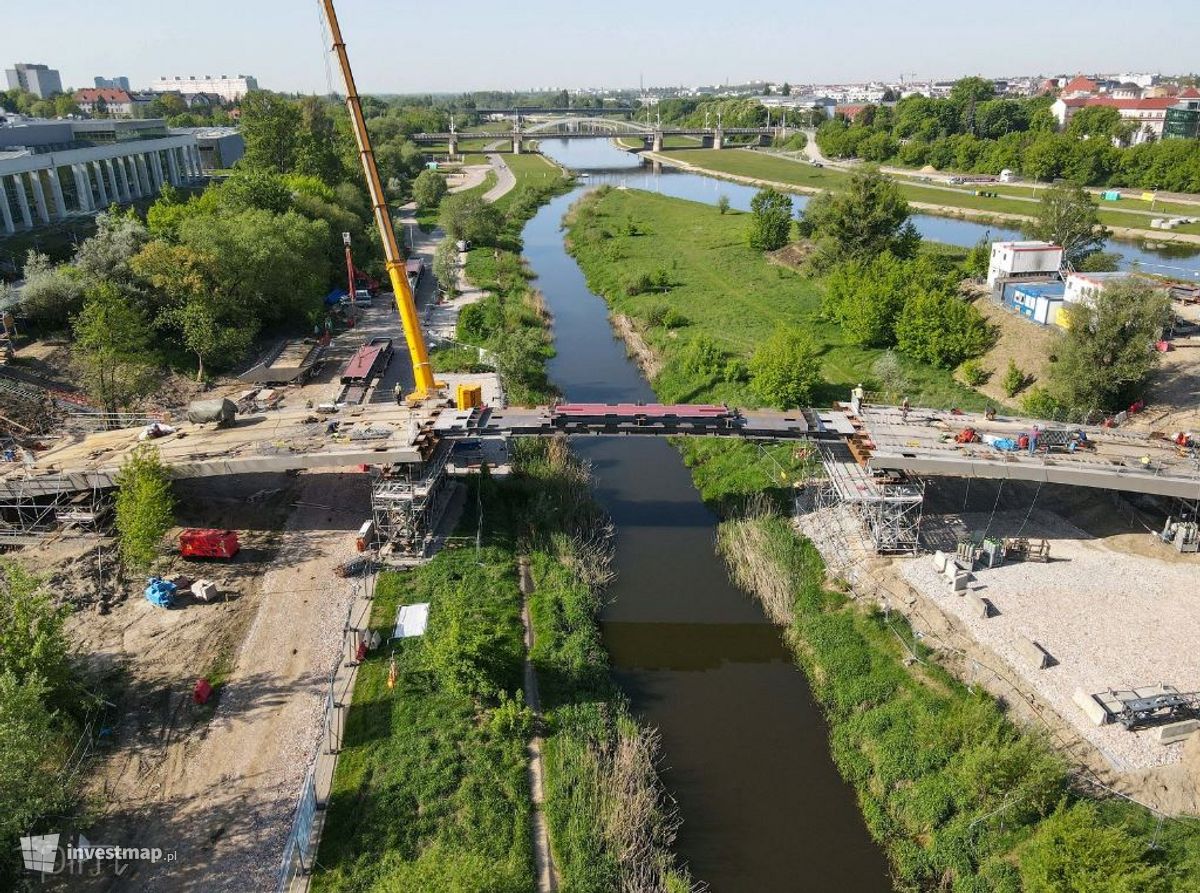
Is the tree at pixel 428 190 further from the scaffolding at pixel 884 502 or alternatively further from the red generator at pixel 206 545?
the scaffolding at pixel 884 502

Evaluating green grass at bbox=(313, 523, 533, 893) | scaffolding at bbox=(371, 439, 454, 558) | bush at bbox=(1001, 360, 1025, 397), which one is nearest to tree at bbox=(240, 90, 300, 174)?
scaffolding at bbox=(371, 439, 454, 558)

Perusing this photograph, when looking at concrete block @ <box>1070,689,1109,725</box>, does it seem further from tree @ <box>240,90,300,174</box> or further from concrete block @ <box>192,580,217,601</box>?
tree @ <box>240,90,300,174</box>

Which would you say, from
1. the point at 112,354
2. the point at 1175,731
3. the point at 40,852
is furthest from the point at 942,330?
the point at 40,852

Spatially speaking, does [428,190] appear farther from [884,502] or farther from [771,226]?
[884,502]

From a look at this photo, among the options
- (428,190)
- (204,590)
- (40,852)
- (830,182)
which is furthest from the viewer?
(830,182)

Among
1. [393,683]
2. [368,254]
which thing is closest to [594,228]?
[368,254]

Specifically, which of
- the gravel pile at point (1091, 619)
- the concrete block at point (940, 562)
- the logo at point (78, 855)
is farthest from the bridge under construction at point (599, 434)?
the logo at point (78, 855)
